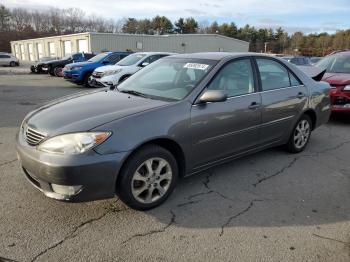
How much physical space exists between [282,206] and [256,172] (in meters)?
0.97

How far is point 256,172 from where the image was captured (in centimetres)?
457

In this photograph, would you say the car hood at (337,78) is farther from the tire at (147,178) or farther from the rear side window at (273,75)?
the tire at (147,178)

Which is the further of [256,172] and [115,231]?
[256,172]

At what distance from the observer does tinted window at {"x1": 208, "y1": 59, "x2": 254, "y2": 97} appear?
13.2 feet

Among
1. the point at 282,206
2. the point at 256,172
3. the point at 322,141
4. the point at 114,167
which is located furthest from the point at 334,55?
the point at 114,167

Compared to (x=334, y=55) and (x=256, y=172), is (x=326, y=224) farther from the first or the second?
(x=334, y=55)

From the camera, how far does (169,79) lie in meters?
4.27

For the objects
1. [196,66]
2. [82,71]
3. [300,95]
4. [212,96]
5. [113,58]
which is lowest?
[82,71]

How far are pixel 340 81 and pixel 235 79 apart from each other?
4526 mm

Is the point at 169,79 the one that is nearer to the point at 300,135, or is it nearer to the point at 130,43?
the point at 300,135

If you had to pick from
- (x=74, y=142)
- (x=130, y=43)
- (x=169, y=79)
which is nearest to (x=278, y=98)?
(x=169, y=79)

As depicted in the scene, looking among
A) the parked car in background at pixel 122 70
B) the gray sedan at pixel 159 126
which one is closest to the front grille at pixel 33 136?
the gray sedan at pixel 159 126

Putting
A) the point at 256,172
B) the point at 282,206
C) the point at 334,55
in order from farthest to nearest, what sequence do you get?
1. the point at 334,55
2. the point at 256,172
3. the point at 282,206

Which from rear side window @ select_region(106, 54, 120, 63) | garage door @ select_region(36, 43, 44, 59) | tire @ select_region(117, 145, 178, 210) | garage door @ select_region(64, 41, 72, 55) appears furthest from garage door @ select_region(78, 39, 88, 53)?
tire @ select_region(117, 145, 178, 210)
